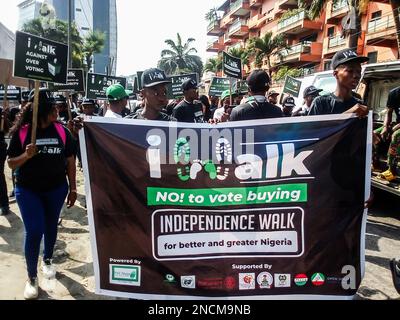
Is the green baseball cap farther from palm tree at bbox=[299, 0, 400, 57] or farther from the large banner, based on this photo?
palm tree at bbox=[299, 0, 400, 57]

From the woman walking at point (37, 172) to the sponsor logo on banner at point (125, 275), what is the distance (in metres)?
1.12

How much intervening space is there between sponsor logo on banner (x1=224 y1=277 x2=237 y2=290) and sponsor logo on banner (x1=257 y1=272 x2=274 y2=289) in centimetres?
18

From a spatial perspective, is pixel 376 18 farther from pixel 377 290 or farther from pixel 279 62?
pixel 377 290

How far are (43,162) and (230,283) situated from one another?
2.11 m

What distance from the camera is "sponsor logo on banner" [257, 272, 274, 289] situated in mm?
2846

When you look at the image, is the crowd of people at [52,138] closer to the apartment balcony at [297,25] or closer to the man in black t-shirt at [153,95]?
the man in black t-shirt at [153,95]

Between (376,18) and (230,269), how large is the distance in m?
26.7

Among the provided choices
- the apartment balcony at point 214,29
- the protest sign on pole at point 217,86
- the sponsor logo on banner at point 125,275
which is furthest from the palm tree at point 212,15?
the sponsor logo on banner at point 125,275

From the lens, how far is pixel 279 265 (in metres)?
2.85

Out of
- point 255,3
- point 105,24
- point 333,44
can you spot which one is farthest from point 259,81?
point 105,24

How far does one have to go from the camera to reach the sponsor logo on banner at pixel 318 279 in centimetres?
287

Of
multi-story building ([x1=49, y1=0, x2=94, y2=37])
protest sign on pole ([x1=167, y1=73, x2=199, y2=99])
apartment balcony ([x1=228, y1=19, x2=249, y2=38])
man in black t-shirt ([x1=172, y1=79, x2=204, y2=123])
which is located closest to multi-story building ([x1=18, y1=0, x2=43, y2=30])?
multi-story building ([x1=49, y1=0, x2=94, y2=37])

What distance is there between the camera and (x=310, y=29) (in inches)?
1367
